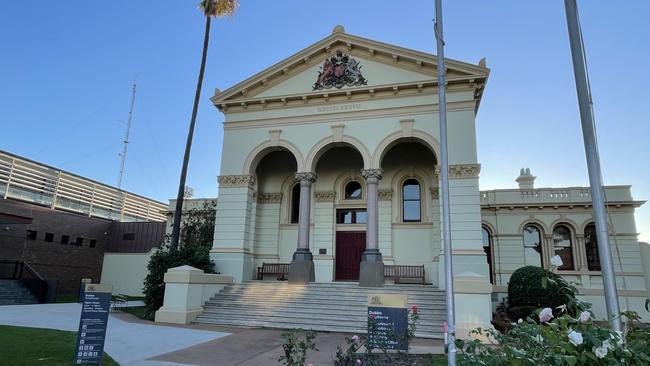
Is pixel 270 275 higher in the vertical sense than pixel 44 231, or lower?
lower

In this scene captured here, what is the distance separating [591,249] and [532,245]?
3059 mm

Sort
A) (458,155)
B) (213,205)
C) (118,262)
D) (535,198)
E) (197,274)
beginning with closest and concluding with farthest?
(197,274)
(458,155)
(535,198)
(213,205)
(118,262)

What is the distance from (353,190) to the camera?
22.9 m

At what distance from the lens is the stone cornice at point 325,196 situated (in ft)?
73.5

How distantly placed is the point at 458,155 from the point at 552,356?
1603cm

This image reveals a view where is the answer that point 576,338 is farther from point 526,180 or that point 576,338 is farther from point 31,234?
point 31,234

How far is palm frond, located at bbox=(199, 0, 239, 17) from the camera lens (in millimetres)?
23531

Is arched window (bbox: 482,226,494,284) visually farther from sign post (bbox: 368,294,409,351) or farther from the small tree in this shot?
sign post (bbox: 368,294,409,351)

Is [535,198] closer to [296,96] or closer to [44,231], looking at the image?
[296,96]

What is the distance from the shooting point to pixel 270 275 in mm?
21578

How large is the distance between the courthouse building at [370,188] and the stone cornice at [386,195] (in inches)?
2.2

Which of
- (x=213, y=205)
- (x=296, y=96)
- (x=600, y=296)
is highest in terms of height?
(x=296, y=96)

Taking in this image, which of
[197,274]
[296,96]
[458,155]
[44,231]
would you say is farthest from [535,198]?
[44,231]

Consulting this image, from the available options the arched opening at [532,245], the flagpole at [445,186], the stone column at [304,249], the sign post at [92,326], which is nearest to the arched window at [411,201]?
the stone column at [304,249]
